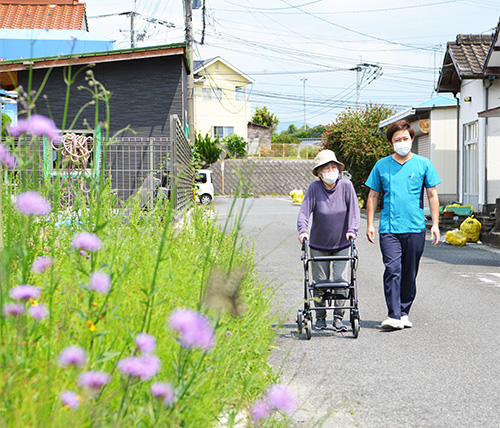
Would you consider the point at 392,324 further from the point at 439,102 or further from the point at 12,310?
the point at 439,102

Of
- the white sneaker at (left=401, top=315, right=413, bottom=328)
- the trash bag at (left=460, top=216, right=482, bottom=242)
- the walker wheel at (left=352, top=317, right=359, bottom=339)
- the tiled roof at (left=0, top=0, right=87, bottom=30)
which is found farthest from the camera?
the tiled roof at (left=0, top=0, right=87, bottom=30)

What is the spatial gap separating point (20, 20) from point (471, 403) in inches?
1531

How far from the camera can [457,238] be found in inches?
642

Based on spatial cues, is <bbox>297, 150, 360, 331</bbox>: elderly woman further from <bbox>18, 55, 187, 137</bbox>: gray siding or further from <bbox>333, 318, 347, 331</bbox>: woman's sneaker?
<bbox>18, 55, 187, 137</bbox>: gray siding

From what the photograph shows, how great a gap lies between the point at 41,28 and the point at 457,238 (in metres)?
23.8

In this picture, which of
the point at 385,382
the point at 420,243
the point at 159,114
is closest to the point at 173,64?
the point at 159,114

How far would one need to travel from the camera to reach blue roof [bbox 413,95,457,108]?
78.1 ft

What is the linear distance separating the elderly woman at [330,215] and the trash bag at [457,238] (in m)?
10.4

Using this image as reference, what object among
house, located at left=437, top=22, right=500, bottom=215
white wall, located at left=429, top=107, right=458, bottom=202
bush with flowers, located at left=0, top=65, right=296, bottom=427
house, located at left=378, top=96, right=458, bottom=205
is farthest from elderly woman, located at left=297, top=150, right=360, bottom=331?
white wall, located at left=429, top=107, right=458, bottom=202

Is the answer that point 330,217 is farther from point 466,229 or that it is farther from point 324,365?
point 466,229

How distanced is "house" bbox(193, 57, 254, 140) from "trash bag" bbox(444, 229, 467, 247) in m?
52.0

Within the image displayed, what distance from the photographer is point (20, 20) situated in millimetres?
38781

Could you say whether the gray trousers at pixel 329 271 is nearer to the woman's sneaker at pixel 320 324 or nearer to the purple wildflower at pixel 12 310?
the woman's sneaker at pixel 320 324

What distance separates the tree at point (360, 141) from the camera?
30.2 meters
